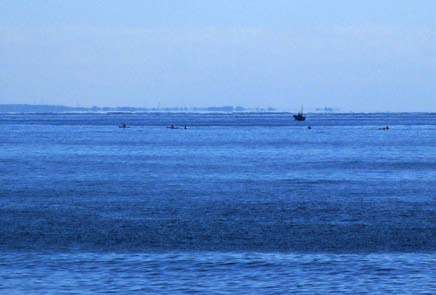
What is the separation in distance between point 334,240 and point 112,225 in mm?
6792

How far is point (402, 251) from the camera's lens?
71.1 feet

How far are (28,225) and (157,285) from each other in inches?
378

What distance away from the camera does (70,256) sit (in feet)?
68.4

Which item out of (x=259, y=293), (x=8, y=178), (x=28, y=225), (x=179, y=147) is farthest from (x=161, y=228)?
(x=179, y=147)

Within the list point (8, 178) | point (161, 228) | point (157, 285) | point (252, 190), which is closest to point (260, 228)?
point (161, 228)

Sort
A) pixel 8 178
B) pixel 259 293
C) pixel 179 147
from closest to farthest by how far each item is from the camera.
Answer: pixel 259 293 < pixel 8 178 < pixel 179 147

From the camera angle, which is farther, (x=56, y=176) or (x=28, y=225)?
(x=56, y=176)

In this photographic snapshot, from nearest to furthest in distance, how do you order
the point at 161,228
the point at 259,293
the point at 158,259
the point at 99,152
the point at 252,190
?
the point at 259,293 → the point at 158,259 → the point at 161,228 → the point at 252,190 → the point at 99,152

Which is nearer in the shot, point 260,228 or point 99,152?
point 260,228

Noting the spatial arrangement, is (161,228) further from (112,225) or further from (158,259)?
(158,259)

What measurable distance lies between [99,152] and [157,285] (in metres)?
57.2

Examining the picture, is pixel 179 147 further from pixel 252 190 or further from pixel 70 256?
pixel 70 256

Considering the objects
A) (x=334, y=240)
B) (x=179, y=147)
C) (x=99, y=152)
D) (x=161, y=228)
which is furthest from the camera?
(x=179, y=147)

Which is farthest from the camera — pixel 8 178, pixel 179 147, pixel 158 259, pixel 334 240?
pixel 179 147
